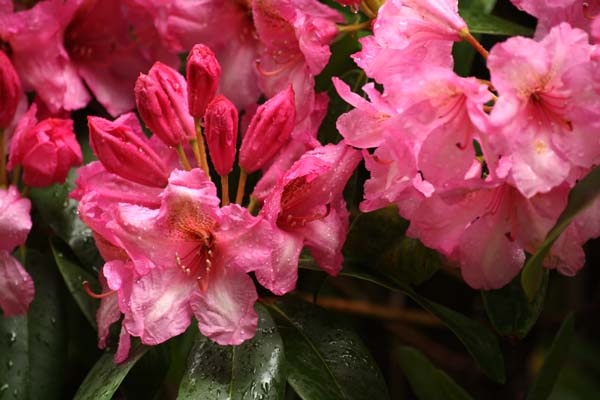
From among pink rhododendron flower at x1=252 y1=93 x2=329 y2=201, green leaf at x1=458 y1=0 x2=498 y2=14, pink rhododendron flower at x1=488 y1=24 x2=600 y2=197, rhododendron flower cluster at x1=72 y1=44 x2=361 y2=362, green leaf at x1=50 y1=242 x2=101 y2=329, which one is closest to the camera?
pink rhododendron flower at x1=488 y1=24 x2=600 y2=197

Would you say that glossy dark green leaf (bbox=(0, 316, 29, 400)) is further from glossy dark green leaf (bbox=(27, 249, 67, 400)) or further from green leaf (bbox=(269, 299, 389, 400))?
green leaf (bbox=(269, 299, 389, 400))

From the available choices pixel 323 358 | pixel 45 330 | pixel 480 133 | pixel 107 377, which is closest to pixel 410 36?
pixel 480 133

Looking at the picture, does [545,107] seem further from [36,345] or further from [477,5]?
[36,345]

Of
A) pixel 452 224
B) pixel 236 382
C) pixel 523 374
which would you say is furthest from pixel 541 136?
pixel 523 374

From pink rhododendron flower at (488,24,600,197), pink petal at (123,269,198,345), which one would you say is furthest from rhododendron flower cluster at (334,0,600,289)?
pink petal at (123,269,198,345)

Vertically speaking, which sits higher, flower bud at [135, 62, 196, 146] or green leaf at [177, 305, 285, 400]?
flower bud at [135, 62, 196, 146]

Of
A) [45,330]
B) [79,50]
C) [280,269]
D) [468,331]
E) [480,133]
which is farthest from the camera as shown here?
[79,50]
